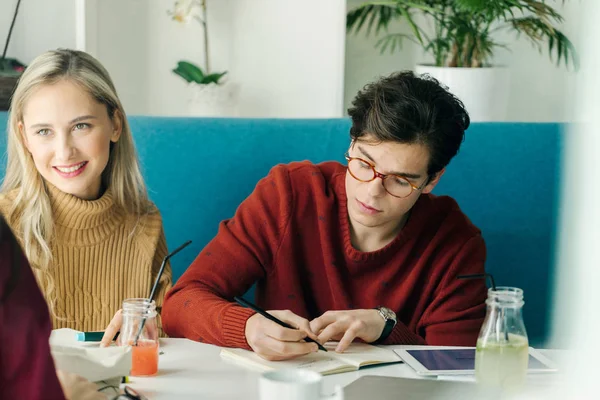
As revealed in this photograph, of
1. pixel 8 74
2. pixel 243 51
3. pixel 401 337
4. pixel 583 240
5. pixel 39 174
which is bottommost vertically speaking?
pixel 401 337

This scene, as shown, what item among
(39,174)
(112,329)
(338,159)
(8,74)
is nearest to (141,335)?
(112,329)

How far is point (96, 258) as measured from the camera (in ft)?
5.34

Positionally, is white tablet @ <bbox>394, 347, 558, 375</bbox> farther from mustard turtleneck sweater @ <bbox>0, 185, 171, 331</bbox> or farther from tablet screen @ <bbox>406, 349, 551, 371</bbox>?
mustard turtleneck sweater @ <bbox>0, 185, 171, 331</bbox>

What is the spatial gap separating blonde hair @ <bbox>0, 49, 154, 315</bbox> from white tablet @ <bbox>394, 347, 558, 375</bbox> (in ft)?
2.50

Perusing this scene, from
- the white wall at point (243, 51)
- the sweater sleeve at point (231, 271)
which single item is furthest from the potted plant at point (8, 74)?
the sweater sleeve at point (231, 271)

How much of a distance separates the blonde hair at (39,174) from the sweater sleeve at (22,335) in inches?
44.8

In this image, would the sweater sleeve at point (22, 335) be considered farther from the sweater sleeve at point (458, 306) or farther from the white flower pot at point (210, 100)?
the white flower pot at point (210, 100)

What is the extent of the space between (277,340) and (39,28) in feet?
5.37

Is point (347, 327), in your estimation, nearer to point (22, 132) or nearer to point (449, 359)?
point (449, 359)

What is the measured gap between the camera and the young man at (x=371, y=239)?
1.41m

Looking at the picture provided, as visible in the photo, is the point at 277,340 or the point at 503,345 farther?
the point at 277,340

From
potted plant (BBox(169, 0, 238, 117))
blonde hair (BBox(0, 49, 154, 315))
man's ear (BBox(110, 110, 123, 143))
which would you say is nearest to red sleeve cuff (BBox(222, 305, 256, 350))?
blonde hair (BBox(0, 49, 154, 315))

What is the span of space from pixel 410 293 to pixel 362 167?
11.2 inches

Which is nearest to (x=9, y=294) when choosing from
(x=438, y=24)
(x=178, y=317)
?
(x=178, y=317)
